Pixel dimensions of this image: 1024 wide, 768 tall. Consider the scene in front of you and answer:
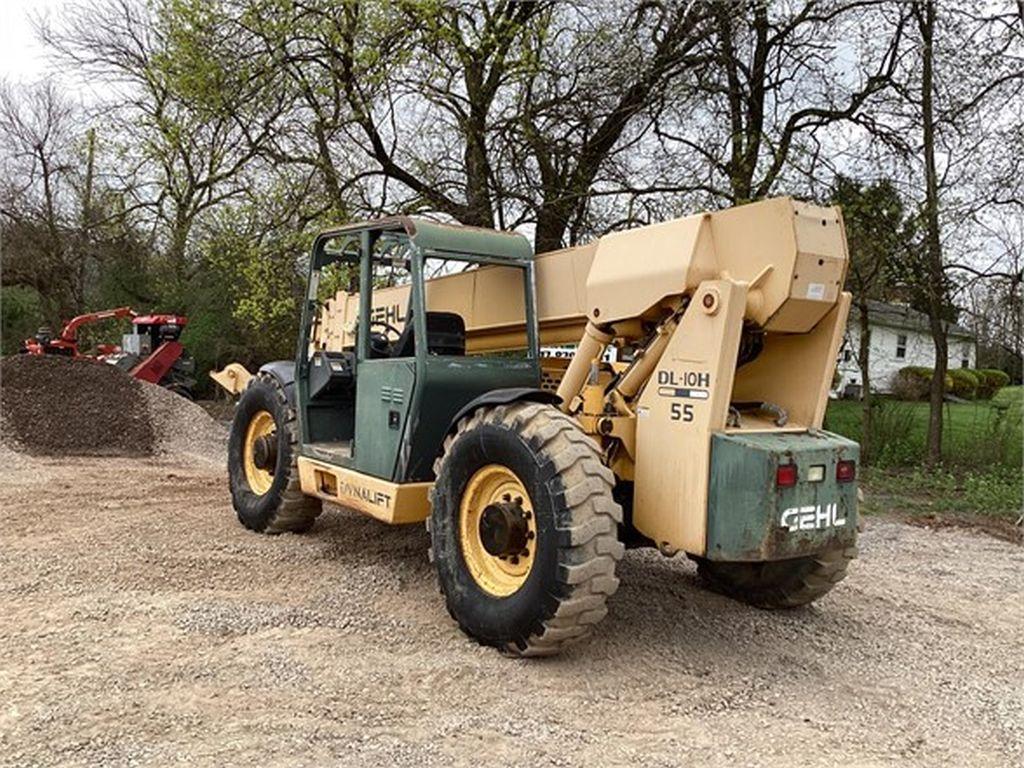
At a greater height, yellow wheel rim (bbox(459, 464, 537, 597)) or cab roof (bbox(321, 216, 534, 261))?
cab roof (bbox(321, 216, 534, 261))

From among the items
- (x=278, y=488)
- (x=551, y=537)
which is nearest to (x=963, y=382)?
(x=278, y=488)

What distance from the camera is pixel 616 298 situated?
15.4ft

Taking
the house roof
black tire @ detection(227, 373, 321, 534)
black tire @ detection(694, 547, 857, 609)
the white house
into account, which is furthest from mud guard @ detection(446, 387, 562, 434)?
the house roof

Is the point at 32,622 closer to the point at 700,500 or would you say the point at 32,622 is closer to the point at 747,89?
the point at 700,500

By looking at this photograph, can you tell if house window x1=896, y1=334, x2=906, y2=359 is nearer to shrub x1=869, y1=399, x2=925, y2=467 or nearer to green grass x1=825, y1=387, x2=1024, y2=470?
green grass x1=825, y1=387, x2=1024, y2=470

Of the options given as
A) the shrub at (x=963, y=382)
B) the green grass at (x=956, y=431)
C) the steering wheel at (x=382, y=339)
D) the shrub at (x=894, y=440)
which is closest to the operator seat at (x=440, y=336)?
the steering wheel at (x=382, y=339)

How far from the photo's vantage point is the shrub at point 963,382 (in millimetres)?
21547

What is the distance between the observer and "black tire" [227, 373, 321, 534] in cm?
645

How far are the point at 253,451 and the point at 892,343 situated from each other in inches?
1043

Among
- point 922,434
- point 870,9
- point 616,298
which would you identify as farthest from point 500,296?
point 922,434

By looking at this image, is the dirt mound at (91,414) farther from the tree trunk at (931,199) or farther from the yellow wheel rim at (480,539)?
the tree trunk at (931,199)

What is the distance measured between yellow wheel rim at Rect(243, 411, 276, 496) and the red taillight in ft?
13.6

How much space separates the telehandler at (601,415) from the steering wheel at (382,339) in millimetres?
24

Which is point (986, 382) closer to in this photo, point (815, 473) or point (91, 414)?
point (91, 414)
